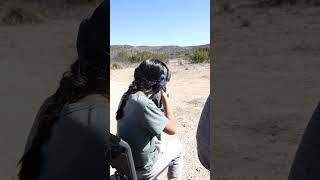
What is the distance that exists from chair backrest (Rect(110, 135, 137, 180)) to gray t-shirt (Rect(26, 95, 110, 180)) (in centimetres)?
54

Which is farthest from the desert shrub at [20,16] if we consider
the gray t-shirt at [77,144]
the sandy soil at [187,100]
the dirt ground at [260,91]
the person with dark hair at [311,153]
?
the sandy soil at [187,100]

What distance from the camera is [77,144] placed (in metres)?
1.50

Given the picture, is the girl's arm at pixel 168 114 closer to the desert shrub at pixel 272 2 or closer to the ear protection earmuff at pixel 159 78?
the ear protection earmuff at pixel 159 78

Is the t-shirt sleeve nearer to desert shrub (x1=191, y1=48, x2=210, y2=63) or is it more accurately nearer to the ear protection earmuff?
the ear protection earmuff

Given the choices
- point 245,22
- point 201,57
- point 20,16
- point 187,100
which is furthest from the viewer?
point 201,57

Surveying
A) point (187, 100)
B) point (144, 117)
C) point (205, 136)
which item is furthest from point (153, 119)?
point (187, 100)

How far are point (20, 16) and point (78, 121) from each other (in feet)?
1.76

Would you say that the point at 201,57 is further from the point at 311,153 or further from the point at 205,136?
the point at 311,153

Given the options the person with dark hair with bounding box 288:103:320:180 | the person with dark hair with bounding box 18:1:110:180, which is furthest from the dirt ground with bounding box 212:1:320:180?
the person with dark hair with bounding box 288:103:320:180

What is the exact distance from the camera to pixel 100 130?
1698 millimetres

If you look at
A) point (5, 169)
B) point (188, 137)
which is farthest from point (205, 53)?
point (5, 169)

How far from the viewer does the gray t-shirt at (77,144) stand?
1.47 meters

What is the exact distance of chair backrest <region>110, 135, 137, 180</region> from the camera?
2.34 m

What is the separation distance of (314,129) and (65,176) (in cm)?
95
